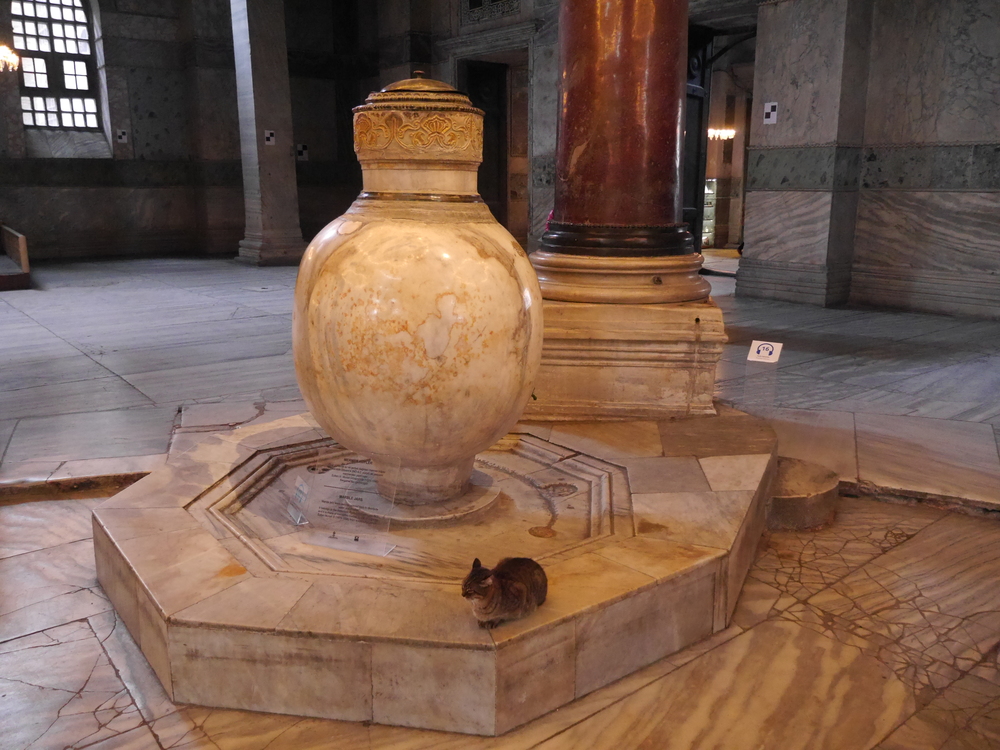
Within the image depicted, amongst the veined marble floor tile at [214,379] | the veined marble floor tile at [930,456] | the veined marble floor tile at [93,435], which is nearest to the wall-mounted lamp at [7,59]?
the veined marble floor tile at [214,379]

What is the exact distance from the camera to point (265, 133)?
13094mm

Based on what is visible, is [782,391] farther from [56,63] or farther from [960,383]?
[56,63]

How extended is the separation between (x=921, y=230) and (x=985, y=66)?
1.62m

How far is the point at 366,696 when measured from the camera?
2080 mm

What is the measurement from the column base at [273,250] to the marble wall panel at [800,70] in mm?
7438

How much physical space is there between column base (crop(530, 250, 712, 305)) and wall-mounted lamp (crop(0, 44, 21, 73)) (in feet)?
40.9

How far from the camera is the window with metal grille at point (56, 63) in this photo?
14422mm

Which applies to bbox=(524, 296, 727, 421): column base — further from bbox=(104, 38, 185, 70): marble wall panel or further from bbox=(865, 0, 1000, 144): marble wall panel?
bbox=(104, 38, 185, 70): marble wall panel

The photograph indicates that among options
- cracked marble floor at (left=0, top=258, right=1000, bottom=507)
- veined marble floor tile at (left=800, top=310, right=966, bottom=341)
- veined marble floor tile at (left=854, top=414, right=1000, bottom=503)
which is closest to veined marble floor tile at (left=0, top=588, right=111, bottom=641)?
cracked marble floor at (left=0, top=258, right=1000, bottom=507)

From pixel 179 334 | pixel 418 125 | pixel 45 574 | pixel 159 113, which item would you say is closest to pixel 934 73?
pixel 179 334

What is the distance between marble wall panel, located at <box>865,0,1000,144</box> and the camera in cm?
799

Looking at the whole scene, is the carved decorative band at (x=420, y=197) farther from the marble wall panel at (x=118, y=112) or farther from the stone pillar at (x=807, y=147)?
the marble wall panel at (x=118, y=112)

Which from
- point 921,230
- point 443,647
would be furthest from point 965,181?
point 443,647

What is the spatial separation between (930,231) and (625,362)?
6.18 m
